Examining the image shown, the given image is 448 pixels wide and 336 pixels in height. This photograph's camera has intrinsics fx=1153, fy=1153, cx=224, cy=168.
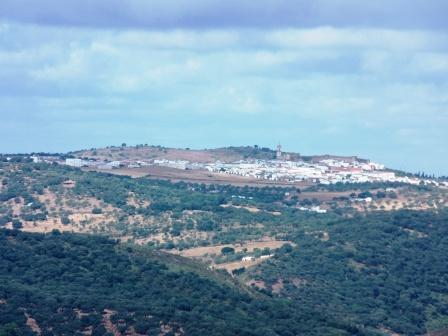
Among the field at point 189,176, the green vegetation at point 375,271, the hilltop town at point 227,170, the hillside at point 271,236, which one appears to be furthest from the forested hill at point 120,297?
the hilltop town at point 227,170

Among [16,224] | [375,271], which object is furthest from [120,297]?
[16,224]

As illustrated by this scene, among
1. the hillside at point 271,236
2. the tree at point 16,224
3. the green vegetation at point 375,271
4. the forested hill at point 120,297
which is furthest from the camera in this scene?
the tree at point 16,224

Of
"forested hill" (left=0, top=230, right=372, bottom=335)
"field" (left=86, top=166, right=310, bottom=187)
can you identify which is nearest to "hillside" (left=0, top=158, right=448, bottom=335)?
"forested hill" (left=0, top=230, right=372, bottom=335)

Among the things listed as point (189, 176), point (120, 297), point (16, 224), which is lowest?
point (16, 224)

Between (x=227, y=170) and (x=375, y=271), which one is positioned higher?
(x=227, y=170)

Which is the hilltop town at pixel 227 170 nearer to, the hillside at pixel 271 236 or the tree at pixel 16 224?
the hillside at pixel 271 236

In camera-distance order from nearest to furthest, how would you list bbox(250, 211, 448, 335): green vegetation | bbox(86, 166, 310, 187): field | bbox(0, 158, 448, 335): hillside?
bbox(0, 158, 448, 335): hillside < bbox(250, 211, 448, 335): green vegetation < bbox(86, 166, 310, 187): field

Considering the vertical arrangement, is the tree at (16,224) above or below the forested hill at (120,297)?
below

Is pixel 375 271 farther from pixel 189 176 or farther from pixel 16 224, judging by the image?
pixel 189 176

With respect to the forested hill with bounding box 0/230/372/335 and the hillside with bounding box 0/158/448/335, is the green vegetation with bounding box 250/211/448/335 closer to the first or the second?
the hillside with bounding box 0/158/448/335
